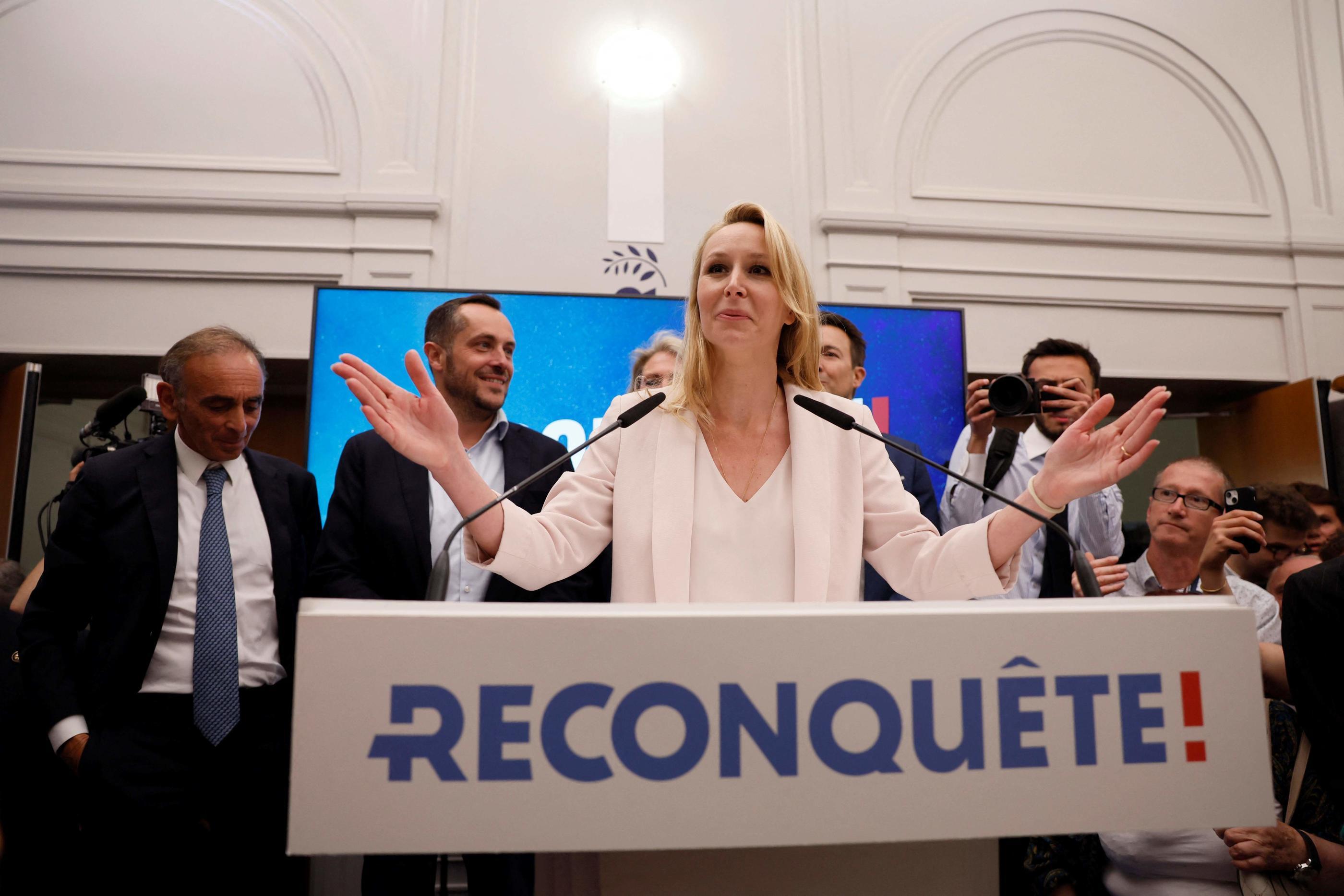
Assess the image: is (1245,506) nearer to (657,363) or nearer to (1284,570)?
(1284,570)

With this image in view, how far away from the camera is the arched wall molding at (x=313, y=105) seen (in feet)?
13.2

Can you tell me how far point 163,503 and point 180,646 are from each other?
0.30 meters

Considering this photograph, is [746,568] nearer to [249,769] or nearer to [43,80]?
[249,769]

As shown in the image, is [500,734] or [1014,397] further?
[1014,397]

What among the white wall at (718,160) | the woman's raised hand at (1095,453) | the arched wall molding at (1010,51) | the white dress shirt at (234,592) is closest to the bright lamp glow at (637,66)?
the white wall at (718,160)

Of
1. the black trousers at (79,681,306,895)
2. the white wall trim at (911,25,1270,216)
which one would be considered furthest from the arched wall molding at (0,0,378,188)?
the black trousers at (79,681,306,895)

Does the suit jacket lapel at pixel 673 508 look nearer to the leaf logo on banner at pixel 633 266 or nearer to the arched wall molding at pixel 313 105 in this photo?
the leaf logo on banner at pixel 633 266

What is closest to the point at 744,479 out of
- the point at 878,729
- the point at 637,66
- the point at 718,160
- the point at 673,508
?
the point at 673,508

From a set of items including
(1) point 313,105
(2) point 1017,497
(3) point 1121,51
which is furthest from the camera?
(3) point 1121,51

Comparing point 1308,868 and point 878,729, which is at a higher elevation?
point 878,729

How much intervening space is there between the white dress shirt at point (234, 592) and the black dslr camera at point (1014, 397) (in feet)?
5.57

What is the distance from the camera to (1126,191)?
458 cm

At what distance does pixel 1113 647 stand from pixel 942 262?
374cm

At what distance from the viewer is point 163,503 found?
2016 millimetres
